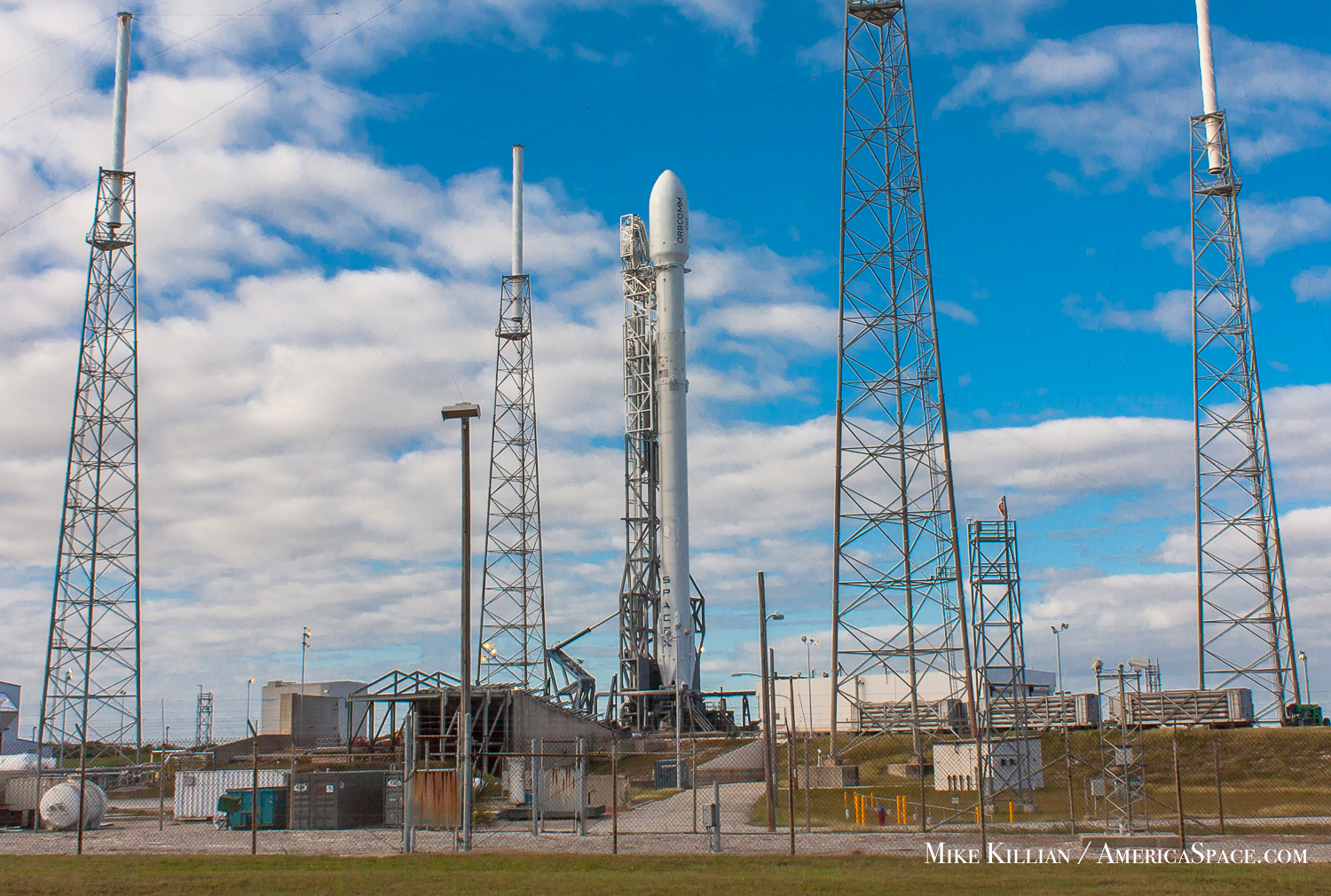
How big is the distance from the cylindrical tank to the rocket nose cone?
37916 mm

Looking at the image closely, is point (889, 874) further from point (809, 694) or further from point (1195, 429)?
point (809, 694)

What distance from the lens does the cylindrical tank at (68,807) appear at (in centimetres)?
2812

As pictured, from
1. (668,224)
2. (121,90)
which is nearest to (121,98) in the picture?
(121,90)

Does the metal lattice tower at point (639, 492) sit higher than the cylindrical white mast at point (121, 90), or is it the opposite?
the cylindrical white mast at point (121, 90)

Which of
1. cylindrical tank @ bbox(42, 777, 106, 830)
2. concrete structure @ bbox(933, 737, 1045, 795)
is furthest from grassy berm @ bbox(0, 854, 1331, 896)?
concrete structure @ bbox(933, 737, 1045, 795)

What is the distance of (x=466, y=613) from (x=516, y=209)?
40915 millimetres

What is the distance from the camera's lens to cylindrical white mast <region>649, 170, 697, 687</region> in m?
56.6

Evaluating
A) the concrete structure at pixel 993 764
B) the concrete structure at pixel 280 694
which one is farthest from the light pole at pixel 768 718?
the concrete structure at pixel 280 694

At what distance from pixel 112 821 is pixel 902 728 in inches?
1206

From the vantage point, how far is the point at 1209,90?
49.7 metres

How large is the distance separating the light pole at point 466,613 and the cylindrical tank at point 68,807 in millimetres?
12642

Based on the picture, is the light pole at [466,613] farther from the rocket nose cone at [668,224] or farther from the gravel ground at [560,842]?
the rocket nose cone at [668,224]

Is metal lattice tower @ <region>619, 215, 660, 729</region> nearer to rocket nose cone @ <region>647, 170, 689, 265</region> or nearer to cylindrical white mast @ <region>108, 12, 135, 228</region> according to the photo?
rocket nose cone @ <region>647, 170, 689, 265</region>

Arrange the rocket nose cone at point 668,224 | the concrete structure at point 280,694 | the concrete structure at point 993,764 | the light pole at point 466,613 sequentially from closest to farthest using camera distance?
the light pole at point 466,613 < the concrete structure at point 993,764 < the rocket nose cone at point 668,224 < the concrete structure at point 280,694
